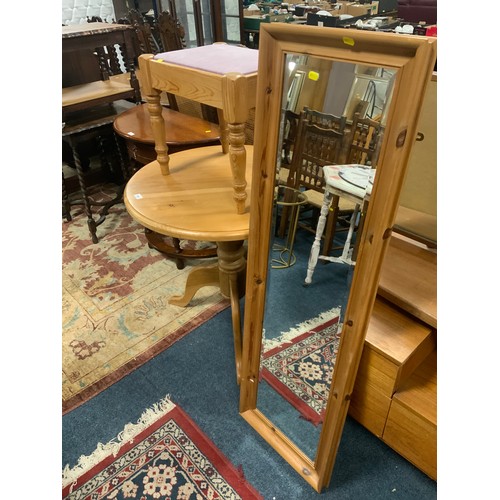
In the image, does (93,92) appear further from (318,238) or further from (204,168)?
(318,238)

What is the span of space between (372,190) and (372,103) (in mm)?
164

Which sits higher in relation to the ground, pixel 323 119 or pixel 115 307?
pixel 323 119

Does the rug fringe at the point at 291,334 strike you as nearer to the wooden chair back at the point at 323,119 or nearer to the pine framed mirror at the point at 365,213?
the pine framed mirror at the point at 365,213

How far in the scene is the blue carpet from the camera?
3.86 ft

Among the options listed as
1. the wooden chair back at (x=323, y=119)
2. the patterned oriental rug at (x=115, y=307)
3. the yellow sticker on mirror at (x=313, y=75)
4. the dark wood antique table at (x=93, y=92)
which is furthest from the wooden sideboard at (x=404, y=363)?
the dark wood antique table at (x=93, y=92)

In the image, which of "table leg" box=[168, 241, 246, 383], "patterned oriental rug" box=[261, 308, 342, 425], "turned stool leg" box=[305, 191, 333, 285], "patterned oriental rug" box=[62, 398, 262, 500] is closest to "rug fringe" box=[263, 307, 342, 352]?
"patterned oriental rug" box=[261, 308, 342, 425]

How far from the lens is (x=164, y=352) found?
5.29 ft

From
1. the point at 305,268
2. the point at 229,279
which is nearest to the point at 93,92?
the point at 229,279

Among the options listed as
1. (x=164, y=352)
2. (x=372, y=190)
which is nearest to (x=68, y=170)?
(x=164, y=352)

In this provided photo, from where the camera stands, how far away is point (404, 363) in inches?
40.2

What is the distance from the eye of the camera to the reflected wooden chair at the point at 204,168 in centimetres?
93

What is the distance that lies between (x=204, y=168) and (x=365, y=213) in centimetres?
80

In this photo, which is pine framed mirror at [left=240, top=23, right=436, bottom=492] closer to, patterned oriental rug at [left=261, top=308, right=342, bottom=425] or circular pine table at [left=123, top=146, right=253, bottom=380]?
patterned oriental rug at [left=261, top=308, right=342, bottom=425]

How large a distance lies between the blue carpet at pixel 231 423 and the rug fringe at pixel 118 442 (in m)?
0.02
